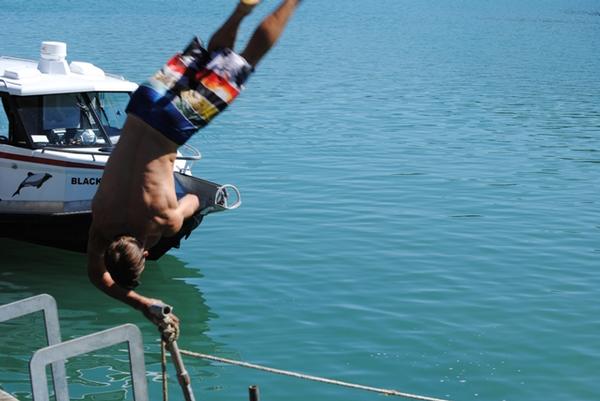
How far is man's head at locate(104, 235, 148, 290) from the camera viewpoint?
603cm

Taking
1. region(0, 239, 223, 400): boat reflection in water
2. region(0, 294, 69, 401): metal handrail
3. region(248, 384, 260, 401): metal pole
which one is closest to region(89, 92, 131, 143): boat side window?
region(0, 239, 223, 400): boat reflection in water

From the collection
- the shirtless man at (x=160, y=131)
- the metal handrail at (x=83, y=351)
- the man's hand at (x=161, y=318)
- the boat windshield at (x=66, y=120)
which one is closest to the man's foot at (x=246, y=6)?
the shirtless man at (x=160, y=131)

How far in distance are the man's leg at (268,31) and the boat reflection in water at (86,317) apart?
232 inches

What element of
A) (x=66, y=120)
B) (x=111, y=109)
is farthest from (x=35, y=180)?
(x=111, y=109)

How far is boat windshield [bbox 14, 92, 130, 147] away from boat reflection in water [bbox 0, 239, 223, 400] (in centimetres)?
175

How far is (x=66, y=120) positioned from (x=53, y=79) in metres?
0.57

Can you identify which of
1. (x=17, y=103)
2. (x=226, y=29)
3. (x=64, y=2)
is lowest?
(x=64, y=2)

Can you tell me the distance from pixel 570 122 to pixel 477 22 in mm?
52341

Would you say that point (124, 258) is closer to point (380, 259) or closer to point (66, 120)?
point (66, 120)

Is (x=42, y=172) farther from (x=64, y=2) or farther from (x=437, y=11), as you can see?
(x=437, y=11)

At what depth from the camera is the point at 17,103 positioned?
15188 mm

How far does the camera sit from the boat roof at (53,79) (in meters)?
15.1

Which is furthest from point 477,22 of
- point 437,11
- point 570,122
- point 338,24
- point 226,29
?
point 226,29

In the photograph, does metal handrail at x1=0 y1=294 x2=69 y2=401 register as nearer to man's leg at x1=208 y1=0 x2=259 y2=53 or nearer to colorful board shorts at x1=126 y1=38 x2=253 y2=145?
colorful board shorts at x1=126 y1=38 x2=253 y2=145
